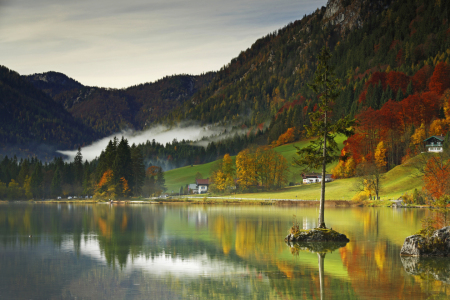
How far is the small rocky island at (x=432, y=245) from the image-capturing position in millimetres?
30969

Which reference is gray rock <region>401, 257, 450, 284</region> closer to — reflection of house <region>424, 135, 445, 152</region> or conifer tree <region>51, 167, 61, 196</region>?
reflection of house <region>424, 135, 445, 152</region>

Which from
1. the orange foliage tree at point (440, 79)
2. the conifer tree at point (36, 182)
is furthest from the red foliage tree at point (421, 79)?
the conifer tree at point (36, 182)

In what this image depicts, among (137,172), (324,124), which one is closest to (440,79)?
(137,172)

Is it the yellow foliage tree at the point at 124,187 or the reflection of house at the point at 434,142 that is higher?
the reflection of house at the point at 434,142

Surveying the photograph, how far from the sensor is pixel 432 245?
31.0 metres

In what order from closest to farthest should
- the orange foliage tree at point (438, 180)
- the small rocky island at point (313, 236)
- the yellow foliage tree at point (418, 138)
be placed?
the small rocky island at point (313, 236) → the orange foliage tree at point (438, 180) → the yellow foliage tree at point (418, 138)

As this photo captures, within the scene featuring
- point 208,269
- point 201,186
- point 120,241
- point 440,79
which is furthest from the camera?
point 201,186

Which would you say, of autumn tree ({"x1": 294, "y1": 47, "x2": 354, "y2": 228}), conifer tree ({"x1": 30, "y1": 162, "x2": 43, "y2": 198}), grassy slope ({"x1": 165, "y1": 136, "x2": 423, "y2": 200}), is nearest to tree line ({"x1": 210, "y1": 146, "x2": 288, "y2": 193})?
grassy slope ({"x1": 165, "y1": 136, "x2": 423, "y2": 200})

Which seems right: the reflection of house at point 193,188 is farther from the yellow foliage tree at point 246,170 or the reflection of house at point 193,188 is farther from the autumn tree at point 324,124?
the autumn tree at point 324,124

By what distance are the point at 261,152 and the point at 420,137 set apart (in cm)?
4420

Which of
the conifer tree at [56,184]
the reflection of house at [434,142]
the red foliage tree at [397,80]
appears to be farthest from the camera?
the red foliage tree at [397,80]

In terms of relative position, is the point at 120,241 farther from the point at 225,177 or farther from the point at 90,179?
the point at 90,179

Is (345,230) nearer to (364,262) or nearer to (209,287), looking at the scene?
(364,262)

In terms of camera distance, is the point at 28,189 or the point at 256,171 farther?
the point at 28,189
